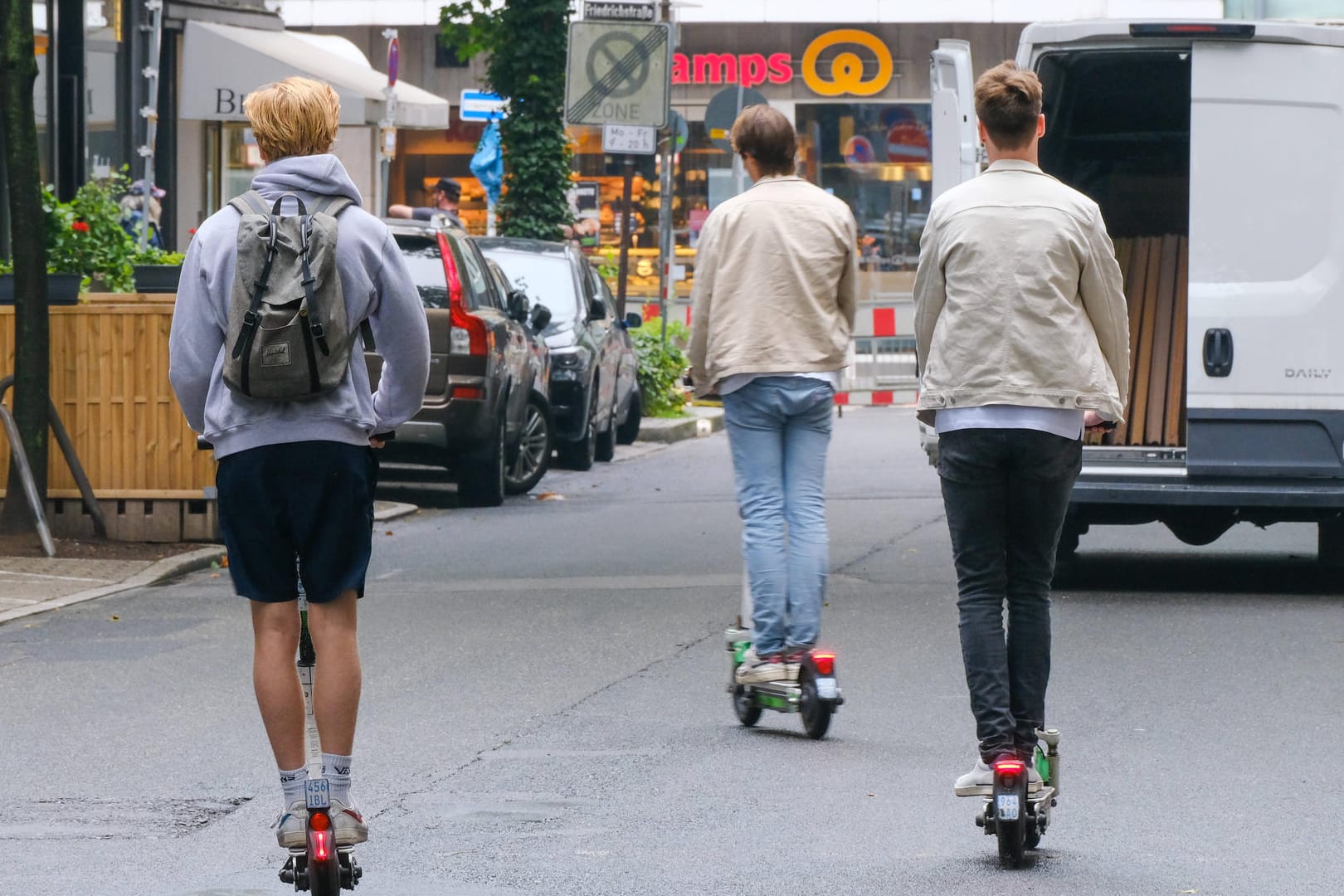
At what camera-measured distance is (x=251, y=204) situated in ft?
14.6

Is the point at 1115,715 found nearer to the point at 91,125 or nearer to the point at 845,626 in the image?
the point at 845,626

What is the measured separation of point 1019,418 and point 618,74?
1524 cm

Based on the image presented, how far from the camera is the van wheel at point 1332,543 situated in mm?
10234

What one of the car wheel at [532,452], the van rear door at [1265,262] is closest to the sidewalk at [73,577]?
the car wheel at [532,452]

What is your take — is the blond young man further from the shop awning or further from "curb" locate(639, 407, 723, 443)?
the shop awning

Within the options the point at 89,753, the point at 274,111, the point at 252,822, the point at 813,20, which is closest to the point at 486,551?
the point at 89,753

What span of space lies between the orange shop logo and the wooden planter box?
24.2 metres

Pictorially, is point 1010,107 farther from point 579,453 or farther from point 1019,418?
point 579,453

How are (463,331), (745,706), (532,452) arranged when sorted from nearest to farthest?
1. (745,706)
2. (463,331)
3. (532,452)

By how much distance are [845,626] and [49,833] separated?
13.4 feet

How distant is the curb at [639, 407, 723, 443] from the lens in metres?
20.2

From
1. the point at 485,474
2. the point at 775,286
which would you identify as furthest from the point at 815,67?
the point at 775,286

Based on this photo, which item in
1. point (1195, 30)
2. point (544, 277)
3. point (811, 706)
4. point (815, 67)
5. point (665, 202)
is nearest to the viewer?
→ point (811, 706)

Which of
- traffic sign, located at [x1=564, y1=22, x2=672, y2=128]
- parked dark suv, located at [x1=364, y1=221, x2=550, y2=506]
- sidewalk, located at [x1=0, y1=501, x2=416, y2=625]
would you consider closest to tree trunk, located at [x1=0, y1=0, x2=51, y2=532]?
sidewalk, located at [x1=0, y1=501, x2=416, y2=625]
